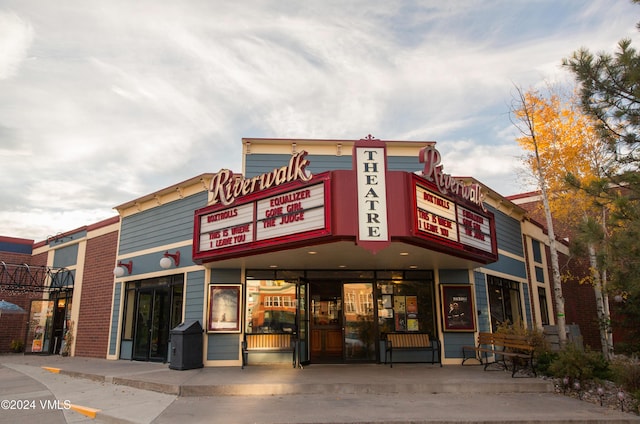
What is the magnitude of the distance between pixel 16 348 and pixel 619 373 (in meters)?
25.5

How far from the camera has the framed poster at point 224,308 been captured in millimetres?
13805

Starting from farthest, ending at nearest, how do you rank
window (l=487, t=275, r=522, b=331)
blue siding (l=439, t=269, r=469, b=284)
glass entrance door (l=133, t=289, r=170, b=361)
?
window (l=487, t=275, r=522, b=331) < glass entrance door (l=133, t=289, r=170, b=361) < blue siding (l=439, t=269, r=469, b=284)

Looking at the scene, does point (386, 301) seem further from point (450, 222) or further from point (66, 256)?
point (66, 256)

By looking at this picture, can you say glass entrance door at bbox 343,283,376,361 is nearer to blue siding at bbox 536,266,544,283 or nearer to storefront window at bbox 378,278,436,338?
storefront window at bbox 378,278,436,338

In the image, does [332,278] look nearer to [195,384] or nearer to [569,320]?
[195,384]

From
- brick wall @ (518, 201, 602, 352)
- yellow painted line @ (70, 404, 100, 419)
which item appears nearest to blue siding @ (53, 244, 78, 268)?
yellow painted line @ (70, 404, 100, 419)

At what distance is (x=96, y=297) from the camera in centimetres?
1852

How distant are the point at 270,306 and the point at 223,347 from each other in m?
1.90

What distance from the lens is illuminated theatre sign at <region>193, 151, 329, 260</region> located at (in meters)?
10.1

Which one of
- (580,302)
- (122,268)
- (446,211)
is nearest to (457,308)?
(446,211)

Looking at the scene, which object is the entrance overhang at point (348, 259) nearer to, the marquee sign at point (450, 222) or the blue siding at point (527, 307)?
the marquee sign at point (450, 222)

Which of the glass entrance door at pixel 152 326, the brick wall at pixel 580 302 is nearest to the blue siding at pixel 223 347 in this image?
the glass entrance door at pixel 152 326

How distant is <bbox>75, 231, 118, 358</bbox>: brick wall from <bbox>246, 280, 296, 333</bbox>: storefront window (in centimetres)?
718

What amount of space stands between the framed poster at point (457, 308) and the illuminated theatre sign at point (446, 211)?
7.03ft
